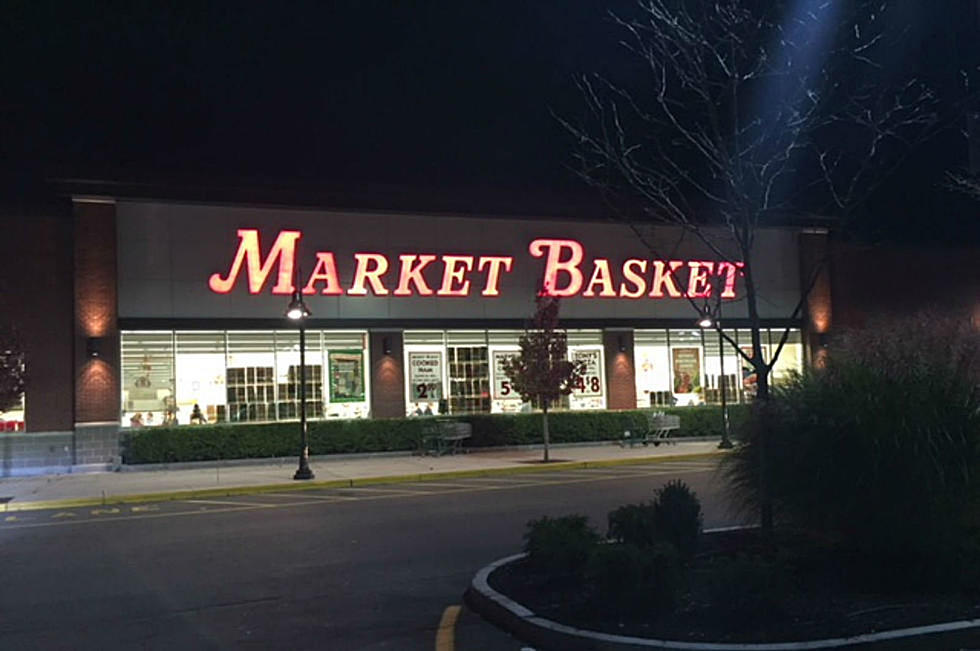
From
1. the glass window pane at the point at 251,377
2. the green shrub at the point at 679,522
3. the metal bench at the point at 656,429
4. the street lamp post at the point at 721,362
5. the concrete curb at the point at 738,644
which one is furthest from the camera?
the metal bench at the point at 656,429

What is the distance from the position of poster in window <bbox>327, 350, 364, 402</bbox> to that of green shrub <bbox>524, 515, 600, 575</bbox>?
18.6m

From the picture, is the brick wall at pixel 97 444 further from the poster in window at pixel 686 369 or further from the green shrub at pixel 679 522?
the green shrub at pixel 679 522

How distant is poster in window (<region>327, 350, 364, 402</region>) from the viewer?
2722cm

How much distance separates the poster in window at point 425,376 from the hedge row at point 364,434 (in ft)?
3.84

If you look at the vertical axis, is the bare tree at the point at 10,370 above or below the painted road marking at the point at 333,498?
above

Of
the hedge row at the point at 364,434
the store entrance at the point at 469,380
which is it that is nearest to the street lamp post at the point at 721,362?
the hedge row at the point at 364,434

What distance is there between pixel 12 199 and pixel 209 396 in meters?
7.06

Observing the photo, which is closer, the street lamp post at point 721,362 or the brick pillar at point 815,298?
the street lamp post at point 721,362

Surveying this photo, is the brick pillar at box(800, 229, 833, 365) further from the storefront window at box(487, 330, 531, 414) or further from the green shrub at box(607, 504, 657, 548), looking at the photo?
the green shrub at box(607, 504, 657, 548)

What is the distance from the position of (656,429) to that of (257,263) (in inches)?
500

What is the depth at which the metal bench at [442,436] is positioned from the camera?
26.4 meters

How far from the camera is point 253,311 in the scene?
26109 mm

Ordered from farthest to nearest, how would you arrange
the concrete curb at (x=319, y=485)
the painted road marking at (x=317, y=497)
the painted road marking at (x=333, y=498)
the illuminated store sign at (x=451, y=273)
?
the illuminated store sign at (x=451, y=273) → the concrete curb at (x=319, y=485) → the painted road marking at (x=317, y=497) → the painted road marking at (x=333, y=498)

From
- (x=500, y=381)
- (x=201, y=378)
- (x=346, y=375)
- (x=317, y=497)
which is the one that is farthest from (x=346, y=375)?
(x=317, y=497)
